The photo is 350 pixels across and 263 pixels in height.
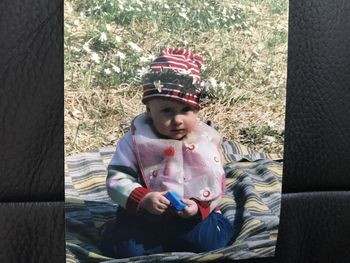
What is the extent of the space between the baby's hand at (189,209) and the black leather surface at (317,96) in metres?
0.08

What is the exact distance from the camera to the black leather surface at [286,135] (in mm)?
401

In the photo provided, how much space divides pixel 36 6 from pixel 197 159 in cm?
15

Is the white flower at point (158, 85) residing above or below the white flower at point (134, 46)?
below

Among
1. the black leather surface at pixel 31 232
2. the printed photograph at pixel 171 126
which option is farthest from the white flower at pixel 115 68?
the black leather surface at pixel 31 232

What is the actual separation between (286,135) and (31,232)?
0.66ft

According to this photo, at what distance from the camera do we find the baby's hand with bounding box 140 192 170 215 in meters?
0.42

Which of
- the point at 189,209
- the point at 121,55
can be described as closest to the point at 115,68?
the point at 121,55

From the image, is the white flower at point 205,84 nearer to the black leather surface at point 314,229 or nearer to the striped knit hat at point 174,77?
the striped knit hat at point 174,77

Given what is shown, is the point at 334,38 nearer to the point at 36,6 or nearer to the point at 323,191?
the point at 323,191

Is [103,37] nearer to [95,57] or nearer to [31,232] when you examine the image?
[95,57]

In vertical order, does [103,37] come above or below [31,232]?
above

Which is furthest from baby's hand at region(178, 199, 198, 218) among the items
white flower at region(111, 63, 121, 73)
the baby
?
white flower at region(111, 63, 121, 73)

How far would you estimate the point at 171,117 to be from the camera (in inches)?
16.5

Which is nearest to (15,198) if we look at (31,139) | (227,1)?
(31,139)
